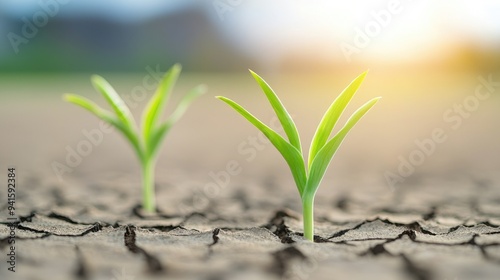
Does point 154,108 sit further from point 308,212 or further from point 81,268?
point 81,268

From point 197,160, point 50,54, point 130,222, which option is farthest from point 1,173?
point 50,54

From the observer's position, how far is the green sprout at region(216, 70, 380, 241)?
1.93 metres

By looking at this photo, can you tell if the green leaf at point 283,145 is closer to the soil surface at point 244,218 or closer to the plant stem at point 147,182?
the soil surface at point 244,218

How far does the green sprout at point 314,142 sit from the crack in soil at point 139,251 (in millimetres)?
553

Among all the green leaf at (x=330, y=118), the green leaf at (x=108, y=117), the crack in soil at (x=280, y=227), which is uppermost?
the green leaf at (x=108, y=117)

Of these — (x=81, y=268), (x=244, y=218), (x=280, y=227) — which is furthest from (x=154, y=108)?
(x=81, y=268)

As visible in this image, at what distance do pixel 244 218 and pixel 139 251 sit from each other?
0.96 m

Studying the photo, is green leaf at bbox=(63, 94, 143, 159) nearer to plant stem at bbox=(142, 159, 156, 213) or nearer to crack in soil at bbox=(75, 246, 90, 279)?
plant stem at bbox=(142, 159, 156, 213)

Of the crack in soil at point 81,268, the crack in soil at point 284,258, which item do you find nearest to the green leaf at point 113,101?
the crack in soil at point 81,268

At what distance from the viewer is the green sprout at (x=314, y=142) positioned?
193 centimetres

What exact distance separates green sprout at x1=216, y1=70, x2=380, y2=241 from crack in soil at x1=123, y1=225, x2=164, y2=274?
1.82 feet

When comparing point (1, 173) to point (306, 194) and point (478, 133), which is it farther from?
point (478, 133)

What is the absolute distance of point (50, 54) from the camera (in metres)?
22.5

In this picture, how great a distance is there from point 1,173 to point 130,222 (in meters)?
2.17
